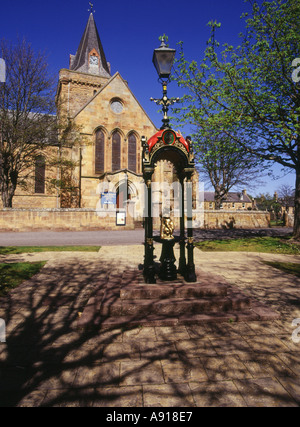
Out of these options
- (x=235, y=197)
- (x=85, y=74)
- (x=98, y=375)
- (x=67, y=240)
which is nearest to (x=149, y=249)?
(x=98, y=375)

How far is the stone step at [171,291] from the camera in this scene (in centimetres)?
441

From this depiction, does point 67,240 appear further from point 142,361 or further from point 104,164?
point 104,164

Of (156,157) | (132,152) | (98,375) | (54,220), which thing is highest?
(132,152)

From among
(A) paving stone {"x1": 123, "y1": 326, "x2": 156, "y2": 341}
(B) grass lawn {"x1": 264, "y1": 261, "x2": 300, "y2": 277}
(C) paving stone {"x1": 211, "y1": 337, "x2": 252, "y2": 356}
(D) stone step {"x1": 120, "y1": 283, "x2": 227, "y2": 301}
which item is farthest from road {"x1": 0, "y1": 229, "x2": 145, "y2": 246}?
(C) paving stone {"x1": 211, "y1": 337, "x2": 252, "y2": 356}

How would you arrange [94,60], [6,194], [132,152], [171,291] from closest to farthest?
[171,291] → [6,194] → [132,152] → [94,60]

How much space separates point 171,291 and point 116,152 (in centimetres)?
2372

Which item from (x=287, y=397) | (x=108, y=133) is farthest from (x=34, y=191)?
(x=287, y=397)

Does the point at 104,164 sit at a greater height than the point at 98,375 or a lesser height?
greater

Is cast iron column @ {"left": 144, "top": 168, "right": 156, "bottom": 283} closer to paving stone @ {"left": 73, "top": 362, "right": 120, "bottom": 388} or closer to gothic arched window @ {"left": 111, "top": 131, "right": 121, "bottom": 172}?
paving stone @ {"left": 73, "top": 362, "right": 120, "bottom": 388}

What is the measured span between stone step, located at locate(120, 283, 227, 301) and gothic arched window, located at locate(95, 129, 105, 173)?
22.5 meters

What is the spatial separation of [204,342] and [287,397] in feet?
3.83

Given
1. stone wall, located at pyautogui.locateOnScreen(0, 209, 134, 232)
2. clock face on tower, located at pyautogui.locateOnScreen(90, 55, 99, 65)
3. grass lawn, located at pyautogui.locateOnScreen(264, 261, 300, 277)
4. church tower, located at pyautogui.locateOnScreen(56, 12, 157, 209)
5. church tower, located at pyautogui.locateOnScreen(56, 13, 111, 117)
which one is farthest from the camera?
clock face on tower, located at pyautogui.locateOnScreen(90, 55, 99, 65)

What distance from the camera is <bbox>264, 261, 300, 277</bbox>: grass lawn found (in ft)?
24.3

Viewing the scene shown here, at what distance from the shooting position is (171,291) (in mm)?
4512
